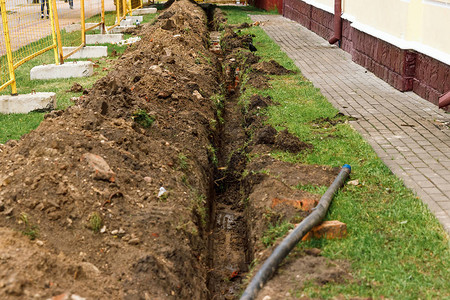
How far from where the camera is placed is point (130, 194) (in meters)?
4.98

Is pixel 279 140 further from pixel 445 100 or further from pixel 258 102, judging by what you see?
pixel 445 100

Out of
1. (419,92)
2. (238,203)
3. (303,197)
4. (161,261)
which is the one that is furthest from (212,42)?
(161,261)

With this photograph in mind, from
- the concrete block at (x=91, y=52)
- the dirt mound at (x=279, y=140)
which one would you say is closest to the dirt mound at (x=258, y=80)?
the dirt mound at (x=279, y=140)

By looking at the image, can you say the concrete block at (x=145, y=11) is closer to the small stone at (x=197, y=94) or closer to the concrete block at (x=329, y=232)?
the small stone at (x=197, y=94)

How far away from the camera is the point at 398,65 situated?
9.91 metres

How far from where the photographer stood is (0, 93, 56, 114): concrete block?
343 inches

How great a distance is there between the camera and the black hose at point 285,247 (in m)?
3.85

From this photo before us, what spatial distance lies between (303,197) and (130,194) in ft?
5.13

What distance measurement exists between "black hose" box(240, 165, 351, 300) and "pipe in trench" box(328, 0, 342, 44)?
9.97 metres

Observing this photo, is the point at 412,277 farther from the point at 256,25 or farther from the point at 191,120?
the point at 256,25

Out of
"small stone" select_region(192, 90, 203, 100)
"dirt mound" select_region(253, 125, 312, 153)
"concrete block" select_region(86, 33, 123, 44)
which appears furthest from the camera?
"concrete block" select_region(86, 33, 123, 44)

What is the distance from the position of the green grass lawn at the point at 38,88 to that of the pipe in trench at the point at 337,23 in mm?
5415

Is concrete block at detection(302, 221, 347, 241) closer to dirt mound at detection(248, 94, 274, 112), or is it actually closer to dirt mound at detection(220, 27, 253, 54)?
dirt mound at detection(248, 94, 274, 112)

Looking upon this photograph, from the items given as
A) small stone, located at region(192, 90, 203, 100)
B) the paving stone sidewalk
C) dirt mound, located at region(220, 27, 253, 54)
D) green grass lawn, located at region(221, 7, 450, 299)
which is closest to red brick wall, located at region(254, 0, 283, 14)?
dirt mound, located at region(220, 27, 253, 54)
